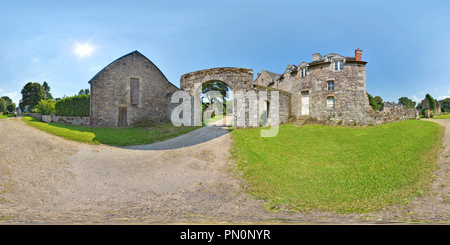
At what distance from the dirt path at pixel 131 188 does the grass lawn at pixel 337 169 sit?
584mm

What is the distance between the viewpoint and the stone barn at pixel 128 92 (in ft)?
67.8

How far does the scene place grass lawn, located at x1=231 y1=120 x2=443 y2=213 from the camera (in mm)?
6254

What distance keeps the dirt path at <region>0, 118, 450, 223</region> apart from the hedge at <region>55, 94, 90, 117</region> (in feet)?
29.7

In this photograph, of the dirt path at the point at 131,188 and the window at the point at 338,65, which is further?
the window at the point at 338,65

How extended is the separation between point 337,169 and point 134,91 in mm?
20288

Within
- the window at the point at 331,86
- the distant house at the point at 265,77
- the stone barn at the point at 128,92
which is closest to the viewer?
the stone barn at the point at 128,92

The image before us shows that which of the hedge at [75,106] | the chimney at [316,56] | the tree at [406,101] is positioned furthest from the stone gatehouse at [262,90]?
the tree at [406,101]

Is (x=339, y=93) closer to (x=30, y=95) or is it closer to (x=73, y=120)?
(x=73, y=120)

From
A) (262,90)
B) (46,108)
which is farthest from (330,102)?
(46,108)

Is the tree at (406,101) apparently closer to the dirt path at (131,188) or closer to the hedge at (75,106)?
the dirt path at (131,188)

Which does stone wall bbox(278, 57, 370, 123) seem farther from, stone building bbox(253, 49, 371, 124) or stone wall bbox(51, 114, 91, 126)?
stone wall bbox(51, 114, 91, 126)

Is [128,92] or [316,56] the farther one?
[316,56]

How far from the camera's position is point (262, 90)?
18.4 metres

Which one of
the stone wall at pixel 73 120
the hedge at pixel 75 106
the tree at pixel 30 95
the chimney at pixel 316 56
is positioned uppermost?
the chimney at pixel 316 56
